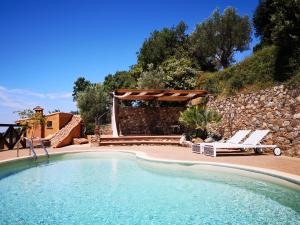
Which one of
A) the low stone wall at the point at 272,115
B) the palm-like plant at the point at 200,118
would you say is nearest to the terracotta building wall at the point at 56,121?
the palm-like plant at the point at 200,118

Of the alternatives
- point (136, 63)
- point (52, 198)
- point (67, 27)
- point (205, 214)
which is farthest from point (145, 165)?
point (136, 63)

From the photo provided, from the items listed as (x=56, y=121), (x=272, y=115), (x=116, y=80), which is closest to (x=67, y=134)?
→ (x=56, y=121)

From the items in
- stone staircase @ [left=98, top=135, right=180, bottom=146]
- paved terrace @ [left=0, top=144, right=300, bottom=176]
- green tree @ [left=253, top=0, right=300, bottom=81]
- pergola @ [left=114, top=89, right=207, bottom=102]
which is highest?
green tree @ [left=253, top=0, right=300, bottom=81]

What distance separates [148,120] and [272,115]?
11627 millimetres

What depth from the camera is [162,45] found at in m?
32.9

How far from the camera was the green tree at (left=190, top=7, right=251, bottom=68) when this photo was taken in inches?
1099

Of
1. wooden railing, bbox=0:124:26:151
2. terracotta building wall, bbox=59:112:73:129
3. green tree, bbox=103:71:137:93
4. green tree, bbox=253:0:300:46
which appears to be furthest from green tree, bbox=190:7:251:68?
wooden railing, bbox=0:124:26:151

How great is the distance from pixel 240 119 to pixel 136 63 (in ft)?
79.8

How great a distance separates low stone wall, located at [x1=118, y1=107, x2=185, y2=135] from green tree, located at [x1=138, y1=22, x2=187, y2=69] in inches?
457

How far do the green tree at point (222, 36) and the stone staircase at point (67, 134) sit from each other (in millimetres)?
16022

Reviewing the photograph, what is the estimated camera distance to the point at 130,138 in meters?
17.1

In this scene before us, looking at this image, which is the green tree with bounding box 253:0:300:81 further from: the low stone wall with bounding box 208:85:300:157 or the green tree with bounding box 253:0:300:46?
the low stone wall with bounding box 208:85:300:157

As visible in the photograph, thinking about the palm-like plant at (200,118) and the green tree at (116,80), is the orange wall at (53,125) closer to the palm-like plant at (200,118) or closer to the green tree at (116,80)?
the palm-like plant at (200,118)

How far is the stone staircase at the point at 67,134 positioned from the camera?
58.1 ft
